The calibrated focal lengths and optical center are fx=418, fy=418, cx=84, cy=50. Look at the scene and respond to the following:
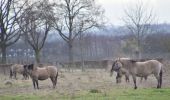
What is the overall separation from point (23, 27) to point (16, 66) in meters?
18.3

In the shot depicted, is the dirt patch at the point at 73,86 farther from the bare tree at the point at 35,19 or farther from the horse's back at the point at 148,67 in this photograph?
the bare tree at the point at 35,19

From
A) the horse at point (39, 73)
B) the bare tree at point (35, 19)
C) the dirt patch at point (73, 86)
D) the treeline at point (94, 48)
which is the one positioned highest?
the bare tree at point (35, 19)

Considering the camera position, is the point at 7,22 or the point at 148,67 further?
the point at 7,22

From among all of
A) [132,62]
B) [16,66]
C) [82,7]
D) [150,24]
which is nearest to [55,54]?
[82,7]

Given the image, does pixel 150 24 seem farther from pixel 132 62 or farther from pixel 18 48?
pixel 132 62

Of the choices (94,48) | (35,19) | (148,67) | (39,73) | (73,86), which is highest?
(35,19)

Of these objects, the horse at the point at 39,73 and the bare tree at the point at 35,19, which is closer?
the horse at the point at 39,73

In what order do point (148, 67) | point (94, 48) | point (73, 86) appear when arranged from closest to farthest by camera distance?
point (148, 67) → point (73, 86) → point (94, 48)

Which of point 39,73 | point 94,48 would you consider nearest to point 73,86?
point 39,73

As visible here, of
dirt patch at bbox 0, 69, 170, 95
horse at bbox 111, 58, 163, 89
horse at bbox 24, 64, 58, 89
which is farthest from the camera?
horse at bbox 24, 64, 58, 89

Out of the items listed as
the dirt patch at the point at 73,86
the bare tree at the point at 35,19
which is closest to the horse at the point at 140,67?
the dirt patch at the point at 73,86

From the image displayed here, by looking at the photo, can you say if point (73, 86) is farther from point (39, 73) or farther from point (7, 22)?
point (7, 22)

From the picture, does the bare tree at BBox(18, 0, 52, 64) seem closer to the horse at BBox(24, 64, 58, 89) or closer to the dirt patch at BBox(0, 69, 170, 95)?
the dirt patch at BBox(0, 69, 170, 95)

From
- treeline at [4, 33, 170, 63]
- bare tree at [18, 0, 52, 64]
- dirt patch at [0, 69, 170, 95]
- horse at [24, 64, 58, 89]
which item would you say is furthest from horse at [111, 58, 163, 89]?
bare tree at [18, 0, 52, 64]
